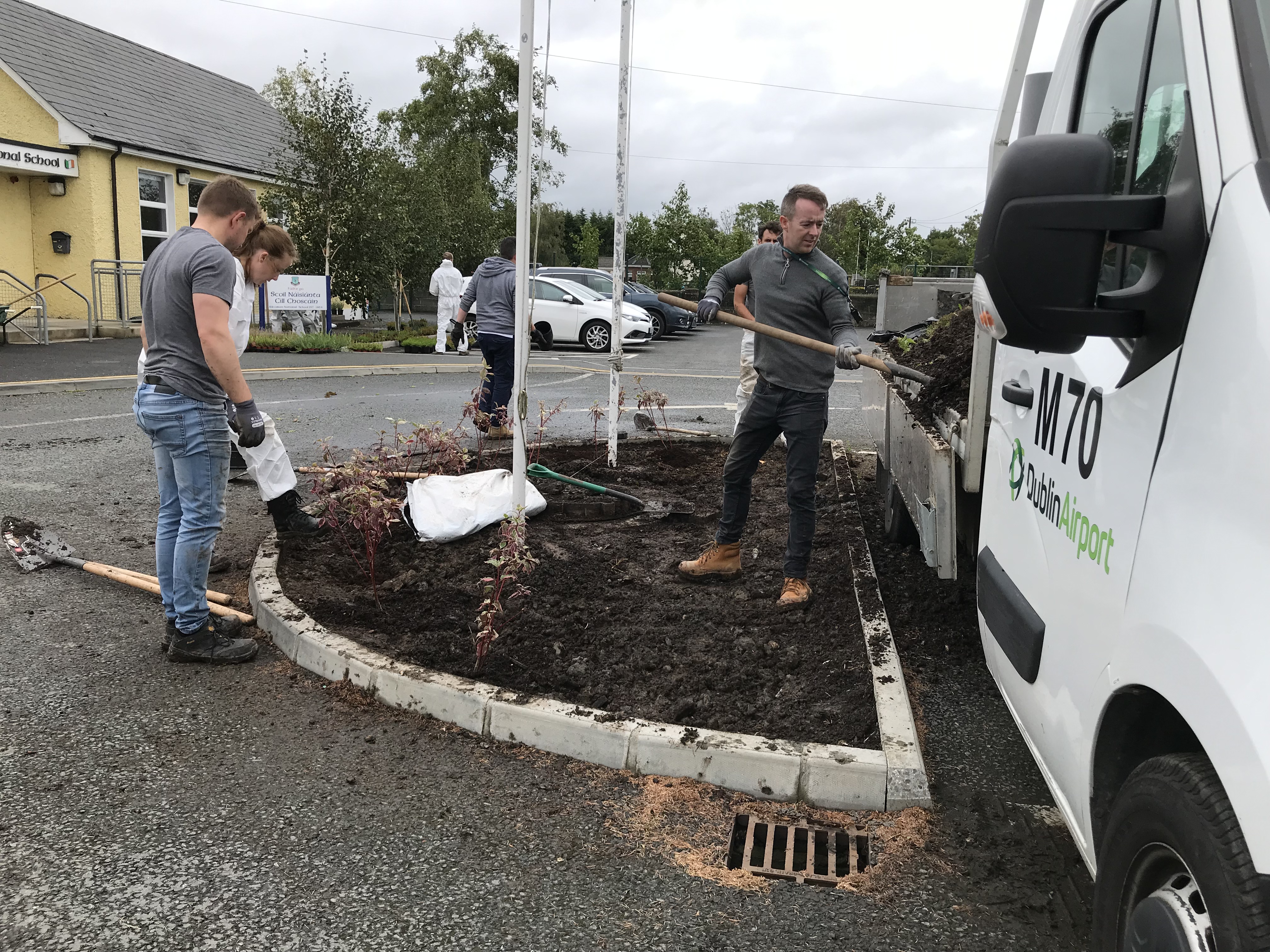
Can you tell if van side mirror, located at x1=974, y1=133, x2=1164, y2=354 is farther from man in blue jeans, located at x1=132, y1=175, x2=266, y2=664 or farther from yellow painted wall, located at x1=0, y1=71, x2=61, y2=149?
yellow painted wall, located at x1=0, y1=71, x2=61, y2=149

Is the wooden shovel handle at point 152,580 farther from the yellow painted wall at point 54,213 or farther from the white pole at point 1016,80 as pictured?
the yellow painted wall at point 54,213

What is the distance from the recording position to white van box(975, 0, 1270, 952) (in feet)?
4.44

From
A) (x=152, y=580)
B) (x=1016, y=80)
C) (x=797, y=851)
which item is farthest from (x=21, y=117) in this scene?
(x=797, y=851)

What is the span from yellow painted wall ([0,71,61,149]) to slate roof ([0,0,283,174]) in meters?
0.38

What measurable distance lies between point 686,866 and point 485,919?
1.99ft

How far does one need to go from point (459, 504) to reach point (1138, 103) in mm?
4316

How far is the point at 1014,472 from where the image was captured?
2668 mm

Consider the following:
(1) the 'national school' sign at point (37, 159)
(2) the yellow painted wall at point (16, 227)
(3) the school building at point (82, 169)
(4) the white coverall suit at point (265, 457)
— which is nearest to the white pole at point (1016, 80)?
(4) the white coverall suit at point (265, 457)

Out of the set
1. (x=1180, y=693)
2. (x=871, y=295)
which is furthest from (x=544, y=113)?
(x=871, y=295)

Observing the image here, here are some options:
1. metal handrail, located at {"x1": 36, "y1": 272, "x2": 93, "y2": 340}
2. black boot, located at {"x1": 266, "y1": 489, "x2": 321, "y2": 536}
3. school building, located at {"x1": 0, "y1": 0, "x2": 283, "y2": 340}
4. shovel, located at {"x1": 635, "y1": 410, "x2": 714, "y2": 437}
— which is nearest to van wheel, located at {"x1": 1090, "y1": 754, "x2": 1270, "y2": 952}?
black boot, located at {"x1": 266, "y1": 489, "x2": 321, "y2": 536}

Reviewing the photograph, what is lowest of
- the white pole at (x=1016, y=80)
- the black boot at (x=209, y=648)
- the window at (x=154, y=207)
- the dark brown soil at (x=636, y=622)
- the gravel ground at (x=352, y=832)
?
the gravel ground at (x=352, y=832)

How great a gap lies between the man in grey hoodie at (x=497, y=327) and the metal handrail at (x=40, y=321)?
1256 centimetres

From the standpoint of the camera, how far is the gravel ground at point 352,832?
2.55 m

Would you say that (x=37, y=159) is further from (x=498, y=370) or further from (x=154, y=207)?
(x=498, y=370)
